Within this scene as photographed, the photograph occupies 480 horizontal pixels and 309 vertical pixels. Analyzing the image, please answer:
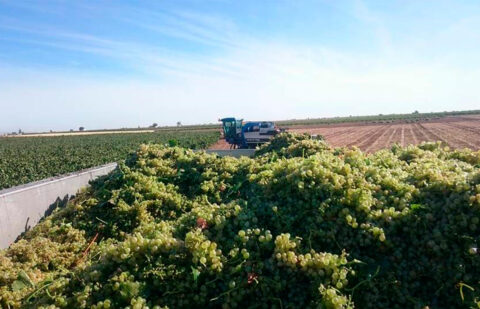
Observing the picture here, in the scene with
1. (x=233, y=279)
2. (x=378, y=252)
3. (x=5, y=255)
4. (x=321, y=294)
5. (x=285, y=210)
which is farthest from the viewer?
(x=5, y=255)

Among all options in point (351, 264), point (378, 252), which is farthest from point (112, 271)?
point (378, 252)

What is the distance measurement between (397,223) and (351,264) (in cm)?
70

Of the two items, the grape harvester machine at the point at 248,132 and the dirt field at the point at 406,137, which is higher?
the grape harvester machine at the point at 248,132

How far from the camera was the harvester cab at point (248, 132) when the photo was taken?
2462 cm

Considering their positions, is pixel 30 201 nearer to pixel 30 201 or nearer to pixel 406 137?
pixel 30 201

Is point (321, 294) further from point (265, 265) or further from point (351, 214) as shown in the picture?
Answer: point (351, 214)

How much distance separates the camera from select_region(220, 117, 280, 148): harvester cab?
24625mm

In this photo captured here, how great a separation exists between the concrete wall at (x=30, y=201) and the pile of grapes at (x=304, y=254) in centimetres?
107

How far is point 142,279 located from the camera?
3.20 metres

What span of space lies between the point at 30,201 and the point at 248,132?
19.8m

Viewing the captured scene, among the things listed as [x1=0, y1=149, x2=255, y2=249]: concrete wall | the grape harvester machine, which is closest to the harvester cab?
the grape harvester machine

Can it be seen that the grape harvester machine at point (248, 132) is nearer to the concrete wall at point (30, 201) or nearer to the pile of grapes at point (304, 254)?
the concrete wall at point (30, 201)

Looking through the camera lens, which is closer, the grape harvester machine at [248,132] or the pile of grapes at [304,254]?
the pile of grapes at [304,254]

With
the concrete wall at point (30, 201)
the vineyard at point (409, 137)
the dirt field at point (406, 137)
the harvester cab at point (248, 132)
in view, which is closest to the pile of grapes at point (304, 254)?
the concrete wall at point (30, 201)
